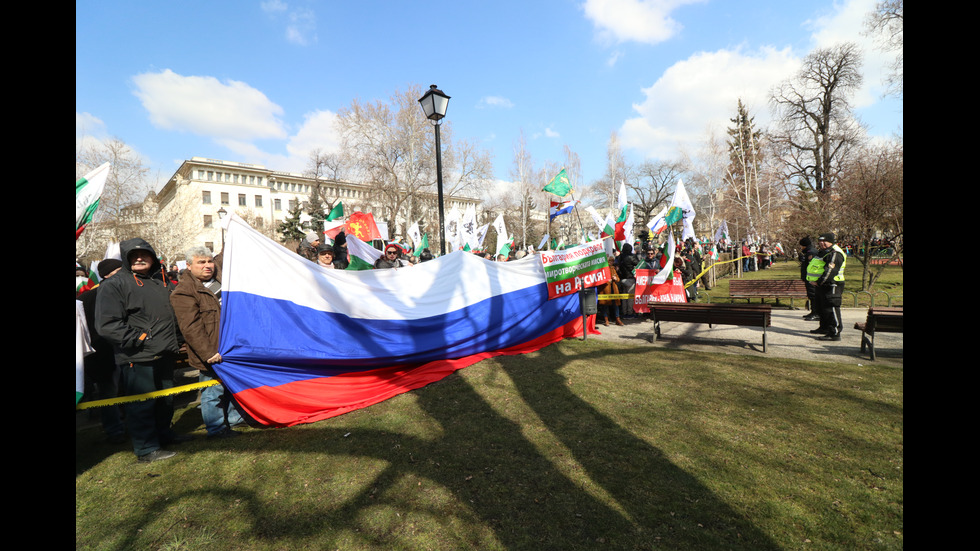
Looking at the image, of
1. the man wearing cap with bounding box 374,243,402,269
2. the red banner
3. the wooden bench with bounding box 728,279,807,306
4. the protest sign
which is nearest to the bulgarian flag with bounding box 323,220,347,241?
the man wearing cap with bounding box 374,243,402,269

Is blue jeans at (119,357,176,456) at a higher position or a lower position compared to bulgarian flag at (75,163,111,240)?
lower

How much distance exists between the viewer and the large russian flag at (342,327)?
4.54 metres

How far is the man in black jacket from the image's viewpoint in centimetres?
388

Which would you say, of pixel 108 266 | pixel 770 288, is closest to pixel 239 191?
pixel 108 266

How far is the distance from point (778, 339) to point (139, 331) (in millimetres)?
9950

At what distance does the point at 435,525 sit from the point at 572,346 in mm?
5479

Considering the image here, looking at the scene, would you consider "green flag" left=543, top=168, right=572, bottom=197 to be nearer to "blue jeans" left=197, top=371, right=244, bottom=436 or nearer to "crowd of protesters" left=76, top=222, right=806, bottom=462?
"crowd of protesters" left=76, top=222, right=806, bottom=462

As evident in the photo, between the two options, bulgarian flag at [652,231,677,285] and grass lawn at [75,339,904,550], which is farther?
bulgarian flag at [652,231,677,285]

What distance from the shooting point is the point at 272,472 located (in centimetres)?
367

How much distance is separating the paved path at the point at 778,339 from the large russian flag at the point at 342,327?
2.96 m

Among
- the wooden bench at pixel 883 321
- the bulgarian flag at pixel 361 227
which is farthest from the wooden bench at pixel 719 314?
the bulgarian flag at pixel 361 227

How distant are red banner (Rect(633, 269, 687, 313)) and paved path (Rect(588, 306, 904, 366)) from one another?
0.59 m

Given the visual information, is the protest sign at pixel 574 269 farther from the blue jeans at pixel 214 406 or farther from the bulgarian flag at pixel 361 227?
the blue jeans at pixel 214 406
